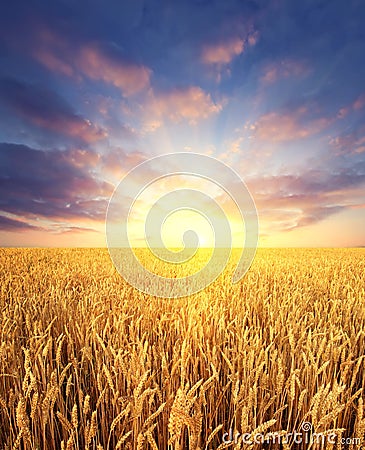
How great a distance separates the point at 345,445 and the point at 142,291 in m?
3.42

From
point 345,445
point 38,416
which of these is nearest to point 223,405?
point 345,445

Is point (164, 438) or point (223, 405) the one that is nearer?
point (164, 438)

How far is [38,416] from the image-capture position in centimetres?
167

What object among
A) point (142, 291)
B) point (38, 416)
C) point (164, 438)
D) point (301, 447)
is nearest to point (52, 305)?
point (142, 291)

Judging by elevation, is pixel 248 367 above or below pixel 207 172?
below

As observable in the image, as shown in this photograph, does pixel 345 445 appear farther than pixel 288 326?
No

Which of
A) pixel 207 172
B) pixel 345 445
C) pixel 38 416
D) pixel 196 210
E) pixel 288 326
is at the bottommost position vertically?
pixel 345 445

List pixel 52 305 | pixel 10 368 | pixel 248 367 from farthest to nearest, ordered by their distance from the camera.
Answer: pixel 52 305 < pixel 10 368 < pixel 248 367

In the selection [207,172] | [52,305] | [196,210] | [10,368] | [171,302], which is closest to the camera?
→ [10,368]

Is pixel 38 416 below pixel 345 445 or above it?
above

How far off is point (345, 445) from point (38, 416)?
1699 millimetres

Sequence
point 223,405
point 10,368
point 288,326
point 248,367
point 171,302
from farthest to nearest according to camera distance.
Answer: point 171,302 → point 288,326 → point 10,368 → point 223,405 → point 248,367

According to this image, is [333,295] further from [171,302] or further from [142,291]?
[142,291]

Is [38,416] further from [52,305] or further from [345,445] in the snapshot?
[52,305]
